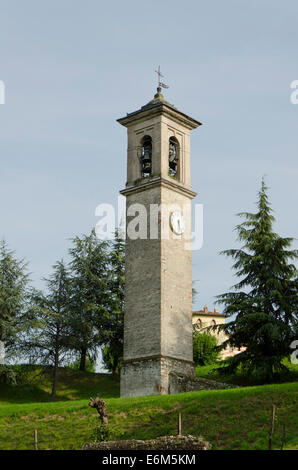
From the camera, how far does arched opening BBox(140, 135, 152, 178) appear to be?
122 feet

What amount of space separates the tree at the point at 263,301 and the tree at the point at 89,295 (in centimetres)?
990

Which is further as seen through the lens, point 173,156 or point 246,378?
point 173,156

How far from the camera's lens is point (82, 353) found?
42.1 metres

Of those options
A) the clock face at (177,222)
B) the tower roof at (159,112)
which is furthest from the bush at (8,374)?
the tower roof at (159,112)

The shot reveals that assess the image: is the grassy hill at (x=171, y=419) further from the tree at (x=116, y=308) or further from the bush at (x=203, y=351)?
the bush at (x=203, y=351)

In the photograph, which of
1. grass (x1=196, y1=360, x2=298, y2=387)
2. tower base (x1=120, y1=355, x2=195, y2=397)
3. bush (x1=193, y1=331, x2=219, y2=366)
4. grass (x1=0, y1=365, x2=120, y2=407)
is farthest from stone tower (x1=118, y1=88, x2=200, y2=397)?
bush (x1=193, y1=331, x2=219, y2=366)

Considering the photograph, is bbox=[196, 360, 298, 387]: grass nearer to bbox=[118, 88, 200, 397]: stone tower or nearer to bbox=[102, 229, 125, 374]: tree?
bbox=[118, 88, 200, 397]: stone tower

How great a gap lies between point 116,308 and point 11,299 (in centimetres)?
632

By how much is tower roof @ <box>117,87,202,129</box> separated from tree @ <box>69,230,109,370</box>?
9408 millimetres

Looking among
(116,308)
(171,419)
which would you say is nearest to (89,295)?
(116,308)

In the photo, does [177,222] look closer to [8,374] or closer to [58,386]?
[58,386]

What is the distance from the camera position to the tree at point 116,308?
137ft

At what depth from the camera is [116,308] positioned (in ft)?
140

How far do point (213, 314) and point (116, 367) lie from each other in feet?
94.3
